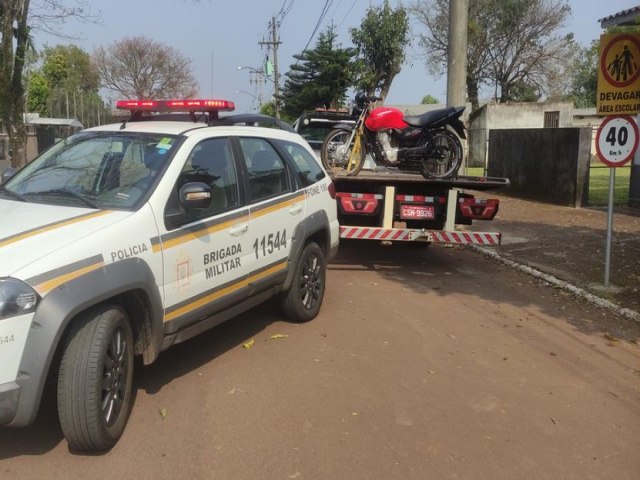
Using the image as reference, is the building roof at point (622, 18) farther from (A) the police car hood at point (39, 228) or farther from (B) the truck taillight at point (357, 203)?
(A) the police car hood at point (39, 228)

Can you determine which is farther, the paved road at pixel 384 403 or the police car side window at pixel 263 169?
the police car side window at pixel 263 169

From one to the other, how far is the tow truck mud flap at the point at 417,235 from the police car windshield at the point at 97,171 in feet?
13.0

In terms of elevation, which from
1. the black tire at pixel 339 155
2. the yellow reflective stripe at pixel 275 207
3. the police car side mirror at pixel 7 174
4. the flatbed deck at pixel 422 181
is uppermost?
the black tire at pixel 339 155

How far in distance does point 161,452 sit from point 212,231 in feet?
4.91

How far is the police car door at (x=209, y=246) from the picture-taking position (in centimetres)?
405

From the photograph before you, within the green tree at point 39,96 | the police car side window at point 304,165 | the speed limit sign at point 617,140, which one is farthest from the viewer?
the green tree at point 39,96

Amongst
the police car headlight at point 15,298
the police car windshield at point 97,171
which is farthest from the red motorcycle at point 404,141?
the police car headlight at point 15,298

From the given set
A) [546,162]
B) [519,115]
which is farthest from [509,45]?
[546,162]

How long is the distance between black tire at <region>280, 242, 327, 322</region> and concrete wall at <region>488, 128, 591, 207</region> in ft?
33.5

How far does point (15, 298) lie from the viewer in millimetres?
3027

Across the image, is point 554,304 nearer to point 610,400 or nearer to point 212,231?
point 610,400

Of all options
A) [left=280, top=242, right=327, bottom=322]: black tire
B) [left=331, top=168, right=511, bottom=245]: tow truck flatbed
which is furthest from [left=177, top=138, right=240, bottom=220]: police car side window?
[left=331, top=168, right=511, bottom=245]: tow truck flatbed

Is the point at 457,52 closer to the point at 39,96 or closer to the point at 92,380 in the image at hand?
the point at 92,380

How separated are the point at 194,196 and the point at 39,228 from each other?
95 centimetres
